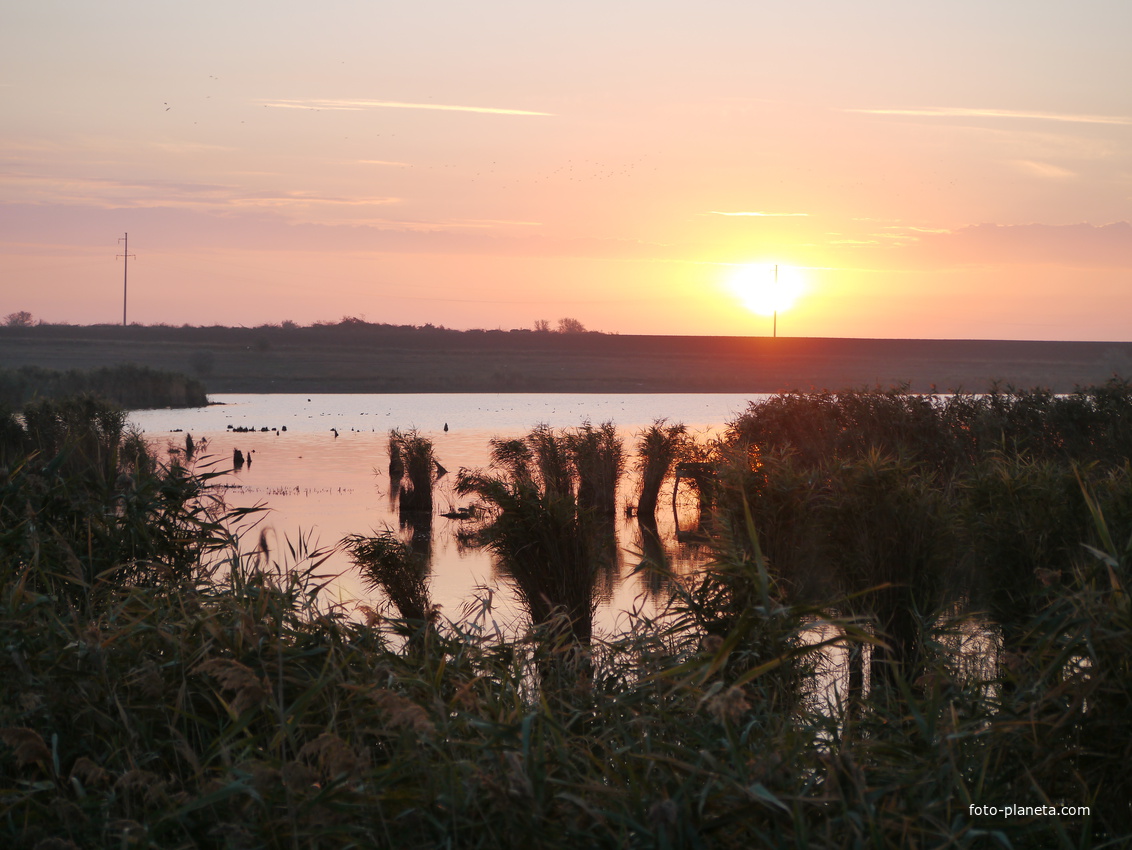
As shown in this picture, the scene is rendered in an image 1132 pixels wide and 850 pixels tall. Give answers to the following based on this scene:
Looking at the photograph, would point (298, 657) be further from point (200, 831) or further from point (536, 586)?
point (536, 586)

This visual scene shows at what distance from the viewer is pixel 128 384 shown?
64.0 m

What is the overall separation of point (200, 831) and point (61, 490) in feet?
15.1

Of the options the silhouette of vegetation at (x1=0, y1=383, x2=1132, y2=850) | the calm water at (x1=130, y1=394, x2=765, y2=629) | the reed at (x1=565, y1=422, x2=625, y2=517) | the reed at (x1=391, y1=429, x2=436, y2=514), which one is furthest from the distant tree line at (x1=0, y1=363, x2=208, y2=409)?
the silhouette of vegetation at (x1=0, y1=383, x2=1132, y2=850)

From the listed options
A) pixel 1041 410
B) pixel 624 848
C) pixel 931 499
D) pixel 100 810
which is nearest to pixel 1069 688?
pixel 624 848

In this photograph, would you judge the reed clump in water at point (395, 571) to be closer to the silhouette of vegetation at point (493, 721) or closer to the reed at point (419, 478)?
the silhouette of vegetation at point (493, 721)

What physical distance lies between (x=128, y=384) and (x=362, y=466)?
1518 inches

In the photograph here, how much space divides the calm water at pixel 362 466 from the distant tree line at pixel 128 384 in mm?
2374

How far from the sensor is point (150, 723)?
462 centimetres

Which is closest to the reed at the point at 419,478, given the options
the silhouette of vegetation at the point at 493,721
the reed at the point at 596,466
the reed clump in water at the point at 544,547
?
the reed at the point at 596,466

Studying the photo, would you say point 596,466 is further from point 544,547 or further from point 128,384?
point 128,384

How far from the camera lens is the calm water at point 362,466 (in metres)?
15.0

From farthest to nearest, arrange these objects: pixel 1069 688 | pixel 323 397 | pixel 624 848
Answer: pixel 323 397, pixel 1069 688, pixel 624 848

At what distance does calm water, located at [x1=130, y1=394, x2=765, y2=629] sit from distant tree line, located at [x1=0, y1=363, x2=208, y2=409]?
2374 mm

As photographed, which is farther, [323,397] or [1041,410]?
[323,397]
